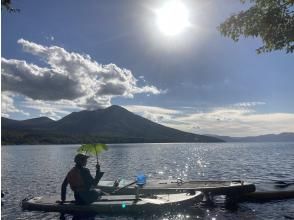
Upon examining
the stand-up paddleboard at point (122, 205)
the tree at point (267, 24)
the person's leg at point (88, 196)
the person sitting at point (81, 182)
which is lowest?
Answer: the stand-up paddleboard at point (122, 205)

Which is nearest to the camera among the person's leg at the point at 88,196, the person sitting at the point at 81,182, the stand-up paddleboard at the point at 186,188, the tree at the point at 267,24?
the tree at the point at 267,24

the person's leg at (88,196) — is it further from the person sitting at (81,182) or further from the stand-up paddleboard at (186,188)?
the stand-up paddleboard at (186,188)

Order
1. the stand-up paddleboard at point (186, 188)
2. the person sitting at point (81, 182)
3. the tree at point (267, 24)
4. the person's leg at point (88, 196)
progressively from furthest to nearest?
the stand-up paddleboard at point (186, 188), the person's leg at point (88, 196), the person sitting at point (81, 182), the tree at point (267, 24)

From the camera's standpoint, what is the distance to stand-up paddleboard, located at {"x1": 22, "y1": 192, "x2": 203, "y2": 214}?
24.8 metres

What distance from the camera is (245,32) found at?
45.4 ft

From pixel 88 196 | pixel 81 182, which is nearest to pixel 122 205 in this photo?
pixel 88 196

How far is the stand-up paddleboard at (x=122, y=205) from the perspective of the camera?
24844 millimetres

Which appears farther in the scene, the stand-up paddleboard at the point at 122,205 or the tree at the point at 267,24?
the stand-up paddleboard at the point at 122,205

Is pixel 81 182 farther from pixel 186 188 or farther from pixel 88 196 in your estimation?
pixel 186 188

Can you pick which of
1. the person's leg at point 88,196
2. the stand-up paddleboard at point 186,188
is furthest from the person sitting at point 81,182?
the stand-up paddleboard at point 186,188

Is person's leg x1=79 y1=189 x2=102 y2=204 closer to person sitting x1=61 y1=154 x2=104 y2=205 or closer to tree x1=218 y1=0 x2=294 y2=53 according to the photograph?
person sitting x1=61 y1=154 x2=104 y2=205

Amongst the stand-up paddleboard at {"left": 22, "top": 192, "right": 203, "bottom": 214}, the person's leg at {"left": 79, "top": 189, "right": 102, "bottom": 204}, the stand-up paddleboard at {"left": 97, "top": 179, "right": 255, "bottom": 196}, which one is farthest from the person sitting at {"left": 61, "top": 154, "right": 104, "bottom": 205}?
the stand-up paddleboard at {"left": 97, "top": 179, "right": 255, "bottom": 196}

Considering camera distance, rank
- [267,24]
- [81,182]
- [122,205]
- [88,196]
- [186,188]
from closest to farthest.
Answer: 1. [267,24]
2. [81,182]
3. [122,205]
4. [88,196]
5. [186,188]

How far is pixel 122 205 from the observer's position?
985 inches
